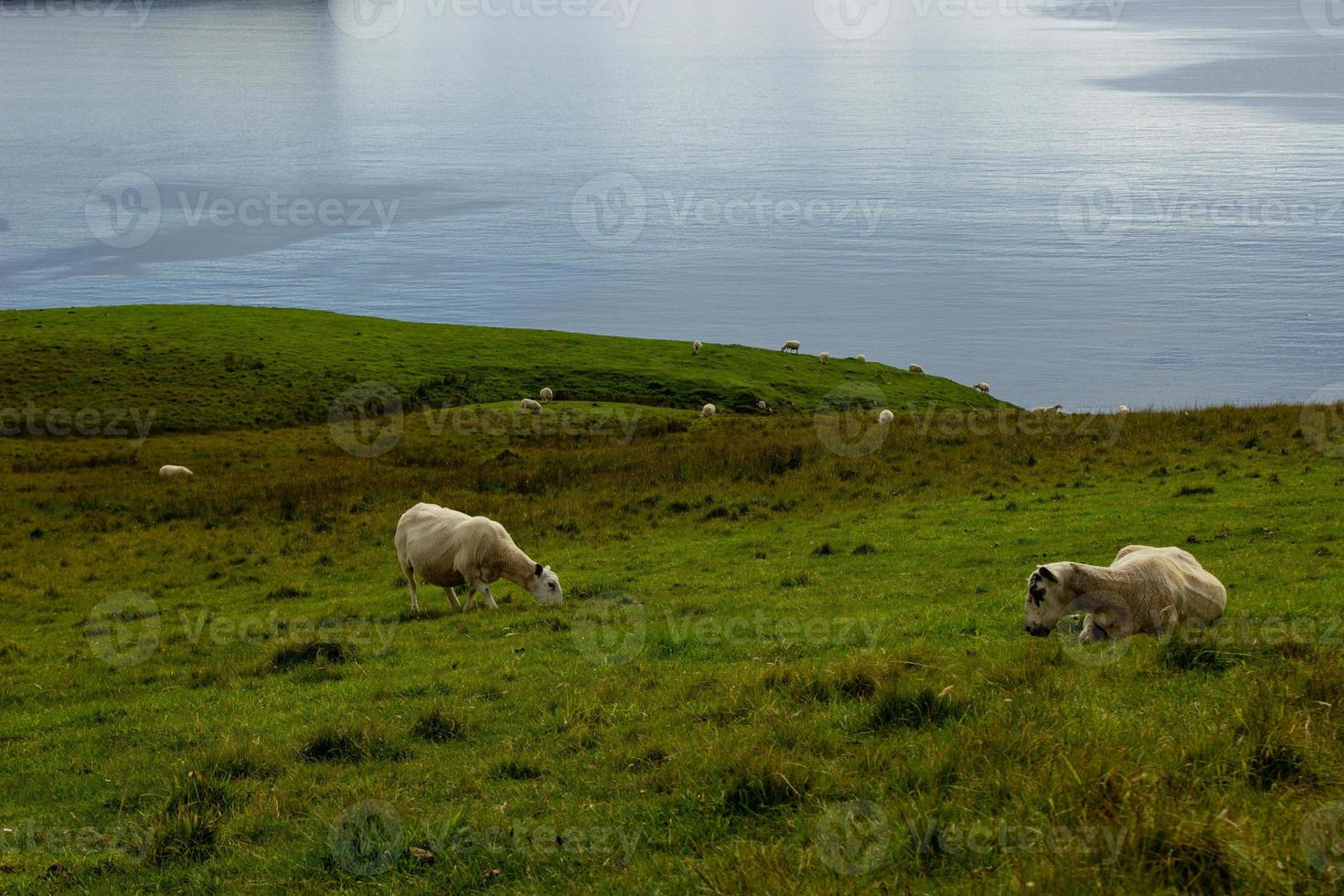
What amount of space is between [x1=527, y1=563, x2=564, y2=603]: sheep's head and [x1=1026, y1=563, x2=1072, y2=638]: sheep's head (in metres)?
8.44

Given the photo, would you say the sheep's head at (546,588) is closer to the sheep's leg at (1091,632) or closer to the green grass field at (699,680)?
the green grass field at (699,680)

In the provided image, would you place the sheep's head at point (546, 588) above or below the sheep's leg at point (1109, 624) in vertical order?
below

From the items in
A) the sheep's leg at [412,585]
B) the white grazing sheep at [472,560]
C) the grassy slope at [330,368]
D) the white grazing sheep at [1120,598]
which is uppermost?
the grassy slope at [330,368]

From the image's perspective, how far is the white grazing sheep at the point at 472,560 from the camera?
59.9ft

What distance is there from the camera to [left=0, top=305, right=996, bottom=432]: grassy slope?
5706 centimetres

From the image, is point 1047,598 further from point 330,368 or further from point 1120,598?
point 330,368

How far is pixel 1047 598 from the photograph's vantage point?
1219 cm

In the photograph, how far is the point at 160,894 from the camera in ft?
23.3

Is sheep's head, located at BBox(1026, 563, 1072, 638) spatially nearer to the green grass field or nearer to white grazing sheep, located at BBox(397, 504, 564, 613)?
the green grass field

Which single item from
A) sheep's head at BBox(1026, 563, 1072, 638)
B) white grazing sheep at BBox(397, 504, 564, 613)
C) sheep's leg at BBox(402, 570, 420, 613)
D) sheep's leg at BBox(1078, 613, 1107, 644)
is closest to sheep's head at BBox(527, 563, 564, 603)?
white grazing sheep at BBox(397, 504, 564, 613)

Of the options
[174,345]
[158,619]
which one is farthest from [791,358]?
[158,619]

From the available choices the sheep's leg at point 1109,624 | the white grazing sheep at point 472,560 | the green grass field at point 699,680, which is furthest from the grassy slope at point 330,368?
the sheep's leg at point 1109,624

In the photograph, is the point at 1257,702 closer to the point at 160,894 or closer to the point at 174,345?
the point at 160,894

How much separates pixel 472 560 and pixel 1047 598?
989 centimetres
